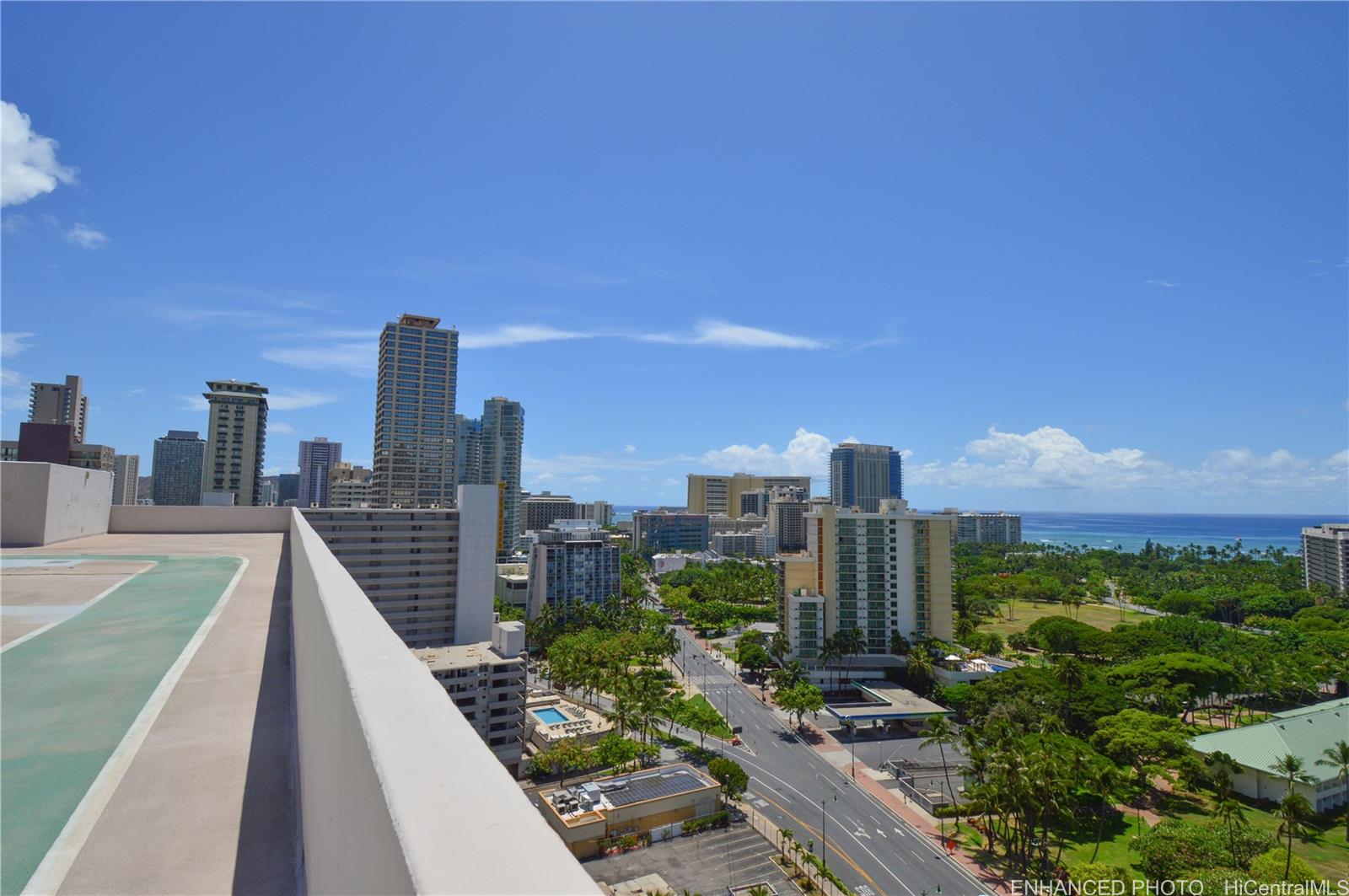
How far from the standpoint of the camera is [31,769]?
2734 mm

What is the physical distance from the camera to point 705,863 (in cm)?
1869

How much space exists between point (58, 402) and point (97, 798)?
70530mm

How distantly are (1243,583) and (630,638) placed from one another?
61.9 meters

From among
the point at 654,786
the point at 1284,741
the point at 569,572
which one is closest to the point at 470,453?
the point at 569,572

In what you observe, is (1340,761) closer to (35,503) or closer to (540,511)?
(35,503)

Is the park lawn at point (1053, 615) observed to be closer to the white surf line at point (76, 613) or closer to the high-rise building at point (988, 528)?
the white surf line at point (76, 613)

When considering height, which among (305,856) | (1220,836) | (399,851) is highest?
(399,851)

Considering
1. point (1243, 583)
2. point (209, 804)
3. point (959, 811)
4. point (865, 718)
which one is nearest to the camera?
point (209, 804)

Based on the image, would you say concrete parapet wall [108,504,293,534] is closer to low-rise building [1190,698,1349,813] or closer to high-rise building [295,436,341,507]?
low-rise building [1190,698,1349,813]

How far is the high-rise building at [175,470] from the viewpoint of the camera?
7419 cm

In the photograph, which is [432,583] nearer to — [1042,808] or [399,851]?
[1042,808]

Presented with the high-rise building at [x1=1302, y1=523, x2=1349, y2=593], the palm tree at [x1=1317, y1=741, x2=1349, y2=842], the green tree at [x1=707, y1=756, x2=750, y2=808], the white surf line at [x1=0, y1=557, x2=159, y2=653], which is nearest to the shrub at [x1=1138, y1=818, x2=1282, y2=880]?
the palm tree at [x1=1317, y1=741, x2=1349, y2=842]

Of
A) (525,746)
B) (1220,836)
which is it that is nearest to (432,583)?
(525,746)

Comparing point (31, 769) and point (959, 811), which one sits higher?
point (31, 769)
